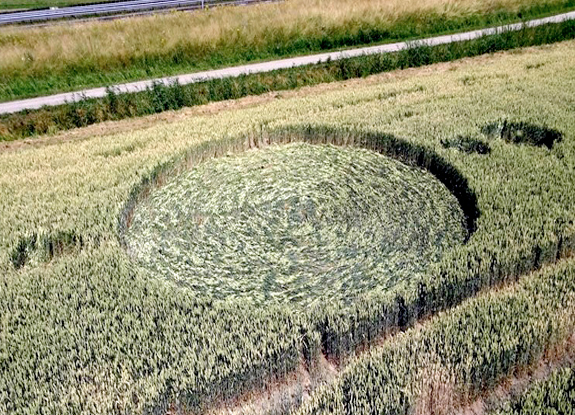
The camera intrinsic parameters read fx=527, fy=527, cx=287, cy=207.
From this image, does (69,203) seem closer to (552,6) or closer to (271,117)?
(271,117)

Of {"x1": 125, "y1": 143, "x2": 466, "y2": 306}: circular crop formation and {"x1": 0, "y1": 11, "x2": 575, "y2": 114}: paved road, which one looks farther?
{"x1": 0, "y1": 11, "x2": 575, "y2": 114}: paved road

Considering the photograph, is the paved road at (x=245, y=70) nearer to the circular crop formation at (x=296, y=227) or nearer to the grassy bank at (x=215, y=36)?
the grassy bank at (x=215, y=36)

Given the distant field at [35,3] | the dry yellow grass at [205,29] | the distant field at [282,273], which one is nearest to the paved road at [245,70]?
the dry yellow grass at [205,29]

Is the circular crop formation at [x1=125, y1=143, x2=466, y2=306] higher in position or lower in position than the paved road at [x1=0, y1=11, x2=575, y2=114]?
lower

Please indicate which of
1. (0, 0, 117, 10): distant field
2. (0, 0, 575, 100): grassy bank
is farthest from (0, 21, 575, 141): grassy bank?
(0, 0, 117, 10): distant field

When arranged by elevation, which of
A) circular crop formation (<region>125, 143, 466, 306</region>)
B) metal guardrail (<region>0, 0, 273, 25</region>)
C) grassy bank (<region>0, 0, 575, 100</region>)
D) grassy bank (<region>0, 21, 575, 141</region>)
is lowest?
circular crop formation (<region>125, 143, 466, 306</region>)

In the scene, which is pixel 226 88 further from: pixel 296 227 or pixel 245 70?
pixel 296 227

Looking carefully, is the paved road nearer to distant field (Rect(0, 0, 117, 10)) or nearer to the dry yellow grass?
the dry yellow grass

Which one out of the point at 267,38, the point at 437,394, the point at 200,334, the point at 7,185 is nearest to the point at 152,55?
the point at 267,38
